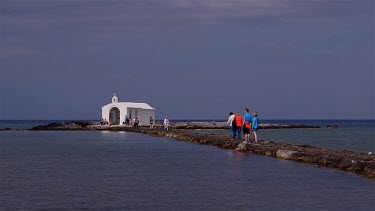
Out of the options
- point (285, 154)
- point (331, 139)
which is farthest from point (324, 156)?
point (331, 139)

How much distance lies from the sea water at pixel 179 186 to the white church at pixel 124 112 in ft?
169

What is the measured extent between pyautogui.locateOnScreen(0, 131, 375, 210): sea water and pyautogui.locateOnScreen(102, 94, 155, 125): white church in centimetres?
5144

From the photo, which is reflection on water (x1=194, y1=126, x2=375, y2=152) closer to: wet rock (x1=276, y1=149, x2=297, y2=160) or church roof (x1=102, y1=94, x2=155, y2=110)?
wet rock (x1=276, y1=149, x2=297, y2=160)

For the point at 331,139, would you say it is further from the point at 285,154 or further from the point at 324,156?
the point at 324,156

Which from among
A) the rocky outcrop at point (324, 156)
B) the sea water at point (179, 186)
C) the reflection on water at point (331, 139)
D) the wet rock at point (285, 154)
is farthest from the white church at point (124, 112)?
the sea water at point (179, 186)

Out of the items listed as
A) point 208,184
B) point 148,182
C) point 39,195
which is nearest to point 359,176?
point 208,184

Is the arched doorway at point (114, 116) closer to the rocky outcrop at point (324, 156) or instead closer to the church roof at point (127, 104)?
the church roof at point (127, 104)

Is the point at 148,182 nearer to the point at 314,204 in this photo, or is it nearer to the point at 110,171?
the point at 110,171

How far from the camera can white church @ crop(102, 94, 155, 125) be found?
72500 millimetres

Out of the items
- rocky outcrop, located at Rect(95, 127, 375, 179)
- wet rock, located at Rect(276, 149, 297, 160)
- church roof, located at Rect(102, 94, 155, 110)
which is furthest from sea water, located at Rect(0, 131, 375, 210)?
church roof, located at Rect(102, 94, 155, 110)

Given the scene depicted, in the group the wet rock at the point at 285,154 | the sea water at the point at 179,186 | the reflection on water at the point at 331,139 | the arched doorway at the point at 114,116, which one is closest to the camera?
the sea water at the point at 179,186

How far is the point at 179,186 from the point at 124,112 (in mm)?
58615

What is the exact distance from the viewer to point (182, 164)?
798 inches

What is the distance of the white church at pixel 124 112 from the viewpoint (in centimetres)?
7250
